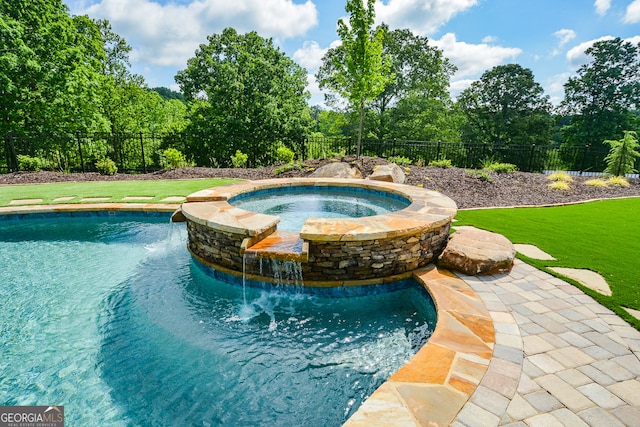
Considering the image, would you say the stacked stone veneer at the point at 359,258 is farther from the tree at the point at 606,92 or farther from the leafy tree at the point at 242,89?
the tree at the point at 606,92

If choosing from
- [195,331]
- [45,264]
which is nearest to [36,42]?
[45,264]

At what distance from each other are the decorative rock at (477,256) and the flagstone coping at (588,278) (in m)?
0.61

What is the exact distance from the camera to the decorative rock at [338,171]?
9.68 m

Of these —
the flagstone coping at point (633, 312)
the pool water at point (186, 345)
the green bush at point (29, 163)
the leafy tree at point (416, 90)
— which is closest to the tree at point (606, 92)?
the leafy tree at point (416, 90)

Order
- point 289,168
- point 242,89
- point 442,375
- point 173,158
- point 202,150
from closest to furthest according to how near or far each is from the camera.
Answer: point 442,375 → point 289,168 → point 173,158 → point 242,89 → point 202,150

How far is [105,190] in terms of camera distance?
8367mm

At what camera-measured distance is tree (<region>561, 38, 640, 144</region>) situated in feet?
67.2

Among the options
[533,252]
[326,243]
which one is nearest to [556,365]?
[326,243]

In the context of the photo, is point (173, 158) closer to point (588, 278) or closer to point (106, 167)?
point (106, 167)

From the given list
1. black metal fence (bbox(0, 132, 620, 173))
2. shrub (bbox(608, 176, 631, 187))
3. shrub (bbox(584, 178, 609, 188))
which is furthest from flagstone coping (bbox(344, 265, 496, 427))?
shrub (bbox(608, 176, 631, 187))

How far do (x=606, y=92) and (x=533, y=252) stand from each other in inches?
1012

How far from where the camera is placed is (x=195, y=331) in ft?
9.71

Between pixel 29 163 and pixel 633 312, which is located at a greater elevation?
pixel 29 163

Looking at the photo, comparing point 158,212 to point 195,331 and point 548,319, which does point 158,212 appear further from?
point 548,319
